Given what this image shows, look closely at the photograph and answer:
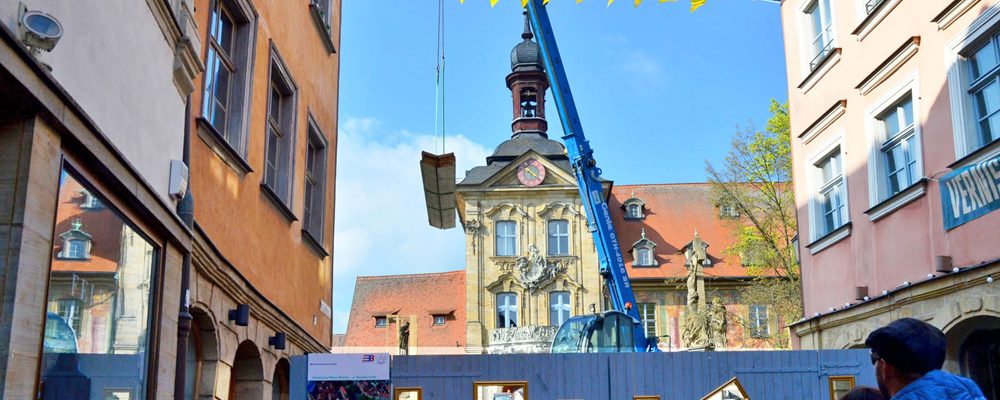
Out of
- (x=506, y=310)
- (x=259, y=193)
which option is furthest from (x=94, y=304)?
(x=506, y=310)

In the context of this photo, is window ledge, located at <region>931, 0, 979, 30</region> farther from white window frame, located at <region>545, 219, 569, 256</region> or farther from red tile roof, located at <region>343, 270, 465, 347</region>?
red tile roof, located at <region>343, 270, 465, 347</region>

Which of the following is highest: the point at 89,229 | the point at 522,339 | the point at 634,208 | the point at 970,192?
the point at 634,208

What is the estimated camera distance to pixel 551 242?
48.9m

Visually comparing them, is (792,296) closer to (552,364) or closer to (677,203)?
(552,364)

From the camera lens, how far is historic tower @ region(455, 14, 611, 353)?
156ft

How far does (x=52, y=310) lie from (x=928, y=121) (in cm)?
1057

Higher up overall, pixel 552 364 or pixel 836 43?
pixel 836 43

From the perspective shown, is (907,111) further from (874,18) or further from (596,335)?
(596,335)

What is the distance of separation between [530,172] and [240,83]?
38.6 m

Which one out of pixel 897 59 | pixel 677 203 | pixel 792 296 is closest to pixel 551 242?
pixel 677 203

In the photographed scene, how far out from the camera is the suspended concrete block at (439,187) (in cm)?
1569

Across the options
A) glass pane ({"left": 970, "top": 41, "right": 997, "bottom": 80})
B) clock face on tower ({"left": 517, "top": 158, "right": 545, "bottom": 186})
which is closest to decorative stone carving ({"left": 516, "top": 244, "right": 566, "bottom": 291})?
clock face on tower ({"left": 517, "top": 158, "right": 545, "bottom": 186})

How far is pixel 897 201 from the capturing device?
13438 mm

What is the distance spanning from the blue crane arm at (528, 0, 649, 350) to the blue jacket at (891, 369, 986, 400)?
16.6m
